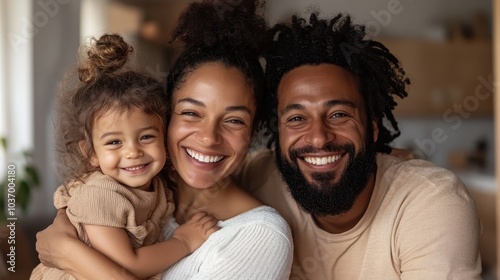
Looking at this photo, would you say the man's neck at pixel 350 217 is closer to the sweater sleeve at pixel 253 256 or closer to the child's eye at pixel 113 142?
the sweater sleeve at pixel 253 256

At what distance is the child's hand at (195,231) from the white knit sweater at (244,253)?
0.05 ft

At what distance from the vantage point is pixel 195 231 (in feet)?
4.25

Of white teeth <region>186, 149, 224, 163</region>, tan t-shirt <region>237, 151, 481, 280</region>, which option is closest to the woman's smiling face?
white teeth <region>186, 149, 224, 163</region>

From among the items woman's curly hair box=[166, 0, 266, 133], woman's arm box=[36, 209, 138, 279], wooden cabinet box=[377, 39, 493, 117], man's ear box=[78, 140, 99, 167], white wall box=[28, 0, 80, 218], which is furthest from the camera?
wooden cabinet box=[377, 39, 493, 117]

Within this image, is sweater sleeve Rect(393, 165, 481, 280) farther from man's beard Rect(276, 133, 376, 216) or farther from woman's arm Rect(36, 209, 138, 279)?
woman's arm Rect(36, 209, 138, 279)

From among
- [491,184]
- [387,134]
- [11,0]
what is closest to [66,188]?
[387,134]

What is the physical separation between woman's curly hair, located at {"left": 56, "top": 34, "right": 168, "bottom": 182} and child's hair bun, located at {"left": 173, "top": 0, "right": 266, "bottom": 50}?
0.46ft

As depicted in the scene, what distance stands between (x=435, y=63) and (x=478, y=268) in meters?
2.90

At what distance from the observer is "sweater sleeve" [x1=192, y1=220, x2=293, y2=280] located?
1.23 m

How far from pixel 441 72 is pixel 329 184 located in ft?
9.39

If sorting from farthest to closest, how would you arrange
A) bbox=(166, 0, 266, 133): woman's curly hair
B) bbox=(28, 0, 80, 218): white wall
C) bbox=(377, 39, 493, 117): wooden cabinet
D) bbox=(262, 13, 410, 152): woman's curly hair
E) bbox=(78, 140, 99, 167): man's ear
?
bbox=(377, 39, 493, 117): wooden cabinet → bbox=(28, 0, 80, 218): white wall → bbox=(262, 13, 410, 152): woman's curly hair → bbox=(166, 0, 266, 133): woman's curly hair → bbox=(78, 140, 99, 167): man's ear

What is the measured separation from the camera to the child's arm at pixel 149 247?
1.17 m

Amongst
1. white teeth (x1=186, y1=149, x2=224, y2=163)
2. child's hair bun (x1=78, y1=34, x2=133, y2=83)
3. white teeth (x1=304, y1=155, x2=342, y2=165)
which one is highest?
child's hair bun (x1=78, y1=34, x2=133, y2=83)

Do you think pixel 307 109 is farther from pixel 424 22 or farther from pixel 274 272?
pixel 424 22
